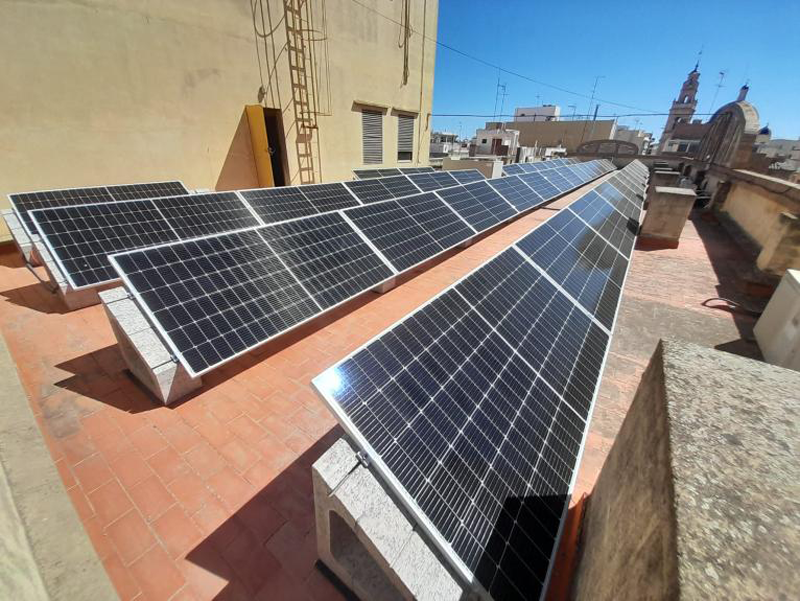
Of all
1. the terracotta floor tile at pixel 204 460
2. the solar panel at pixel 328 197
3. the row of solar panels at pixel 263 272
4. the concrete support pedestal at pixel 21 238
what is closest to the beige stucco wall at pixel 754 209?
the row of solar panels at pixel 263 272

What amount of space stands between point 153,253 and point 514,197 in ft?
47.3

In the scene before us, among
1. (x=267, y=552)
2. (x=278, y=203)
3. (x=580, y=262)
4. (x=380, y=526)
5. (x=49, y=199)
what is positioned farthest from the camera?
(x=278, y=203)

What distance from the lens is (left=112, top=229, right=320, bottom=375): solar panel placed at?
14.9ft

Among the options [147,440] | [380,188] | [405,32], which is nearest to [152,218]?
[147,440]

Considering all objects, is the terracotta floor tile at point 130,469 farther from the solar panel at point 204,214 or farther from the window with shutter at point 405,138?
the window with shutter at point 405,138

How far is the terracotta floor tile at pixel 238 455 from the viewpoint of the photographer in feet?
12.7

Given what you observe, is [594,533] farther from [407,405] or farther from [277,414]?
[277,414]

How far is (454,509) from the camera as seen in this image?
2.38 m

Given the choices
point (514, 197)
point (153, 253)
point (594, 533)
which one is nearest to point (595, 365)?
point (594, 533)

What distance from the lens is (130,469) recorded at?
3766 mm

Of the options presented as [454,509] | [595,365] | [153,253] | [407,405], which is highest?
[153,253]

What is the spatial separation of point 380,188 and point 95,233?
950 centimetres

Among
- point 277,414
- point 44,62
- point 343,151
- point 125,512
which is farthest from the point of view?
point 343,151

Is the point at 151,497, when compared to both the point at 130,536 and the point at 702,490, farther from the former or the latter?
the point at 702,490
